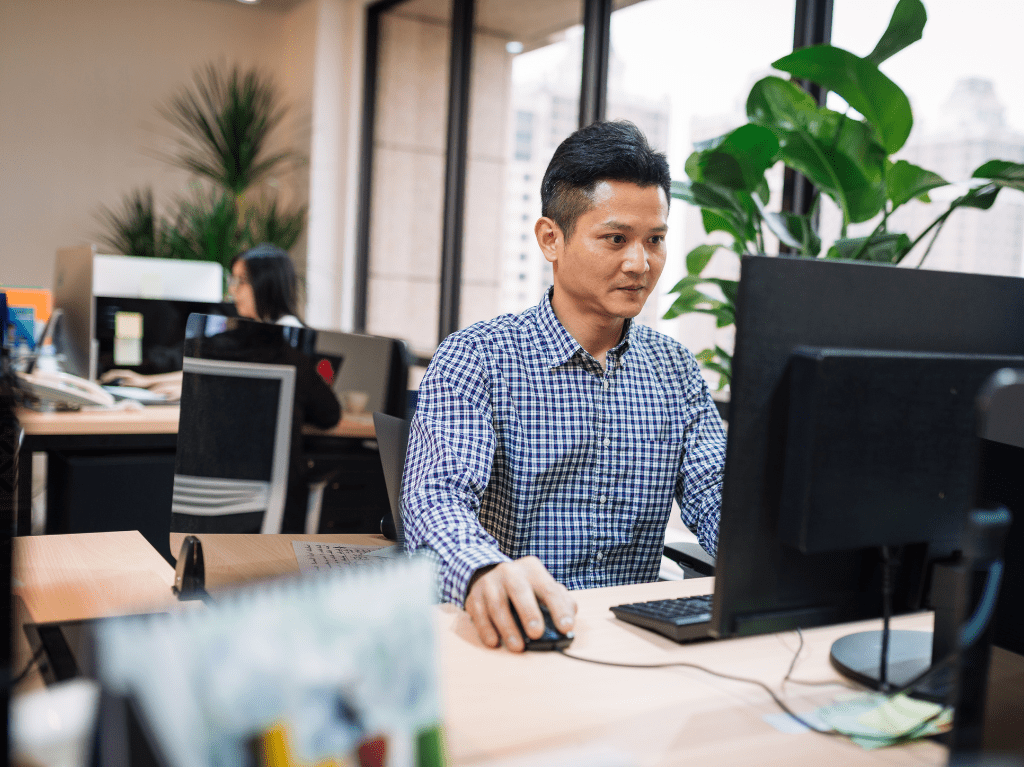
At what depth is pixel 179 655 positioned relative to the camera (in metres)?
0.44

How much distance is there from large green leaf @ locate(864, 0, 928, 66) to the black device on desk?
44.1 inches

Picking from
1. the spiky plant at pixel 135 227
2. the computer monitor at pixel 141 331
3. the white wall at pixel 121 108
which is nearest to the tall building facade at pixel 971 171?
the computer monitor at pixel 141 331

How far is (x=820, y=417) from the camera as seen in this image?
795mm

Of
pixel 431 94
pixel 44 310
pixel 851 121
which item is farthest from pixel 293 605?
pixel 431 94

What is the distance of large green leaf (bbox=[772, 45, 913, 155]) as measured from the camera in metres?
1.76

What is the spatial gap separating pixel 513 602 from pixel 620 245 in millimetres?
684

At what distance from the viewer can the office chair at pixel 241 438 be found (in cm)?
131

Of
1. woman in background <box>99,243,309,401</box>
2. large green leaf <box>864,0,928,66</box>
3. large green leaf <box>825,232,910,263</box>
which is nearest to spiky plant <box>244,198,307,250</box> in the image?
woman in background <box>99,243,309,401</box>

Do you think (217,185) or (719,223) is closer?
(719,223)

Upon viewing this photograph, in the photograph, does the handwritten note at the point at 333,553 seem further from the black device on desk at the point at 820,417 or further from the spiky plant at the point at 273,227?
the spiky plant at the point at 273,227

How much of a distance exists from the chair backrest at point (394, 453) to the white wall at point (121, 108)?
398 cm

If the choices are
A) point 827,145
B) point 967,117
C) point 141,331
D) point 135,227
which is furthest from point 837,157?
point 135,227

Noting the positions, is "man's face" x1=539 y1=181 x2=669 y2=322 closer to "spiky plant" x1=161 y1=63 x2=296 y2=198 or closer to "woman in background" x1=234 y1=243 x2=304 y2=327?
"woman in background" x1=234 y1=243 x2=304 y2=327

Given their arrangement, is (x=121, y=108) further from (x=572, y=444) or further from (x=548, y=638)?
(x=548, y=638)
